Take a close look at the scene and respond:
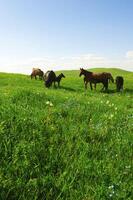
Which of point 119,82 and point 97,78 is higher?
point 97,78

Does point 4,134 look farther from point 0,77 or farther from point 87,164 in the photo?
point 0,77

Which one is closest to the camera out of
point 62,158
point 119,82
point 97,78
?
point 62,158

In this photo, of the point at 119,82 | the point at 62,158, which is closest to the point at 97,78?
the point at 119,82

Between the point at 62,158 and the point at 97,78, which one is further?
the point at 97,78

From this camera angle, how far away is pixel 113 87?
4691 centimetres

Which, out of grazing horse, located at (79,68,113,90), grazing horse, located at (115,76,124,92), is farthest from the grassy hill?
grazing horse, located at (115,76,124,92)

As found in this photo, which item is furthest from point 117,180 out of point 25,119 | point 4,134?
point 25,119

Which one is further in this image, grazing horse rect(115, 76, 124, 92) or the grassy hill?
grazing horse rect(115, 76, 124, 92)

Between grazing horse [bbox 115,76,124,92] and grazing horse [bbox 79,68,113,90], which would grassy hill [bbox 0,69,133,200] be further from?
grazing horse [bbox 115,76,124,92]

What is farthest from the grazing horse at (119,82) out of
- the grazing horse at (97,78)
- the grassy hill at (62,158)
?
the grassy hill at (62,158)

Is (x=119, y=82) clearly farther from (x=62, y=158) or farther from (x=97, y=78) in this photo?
(x=62, y=158)

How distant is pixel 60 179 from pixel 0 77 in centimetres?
4573

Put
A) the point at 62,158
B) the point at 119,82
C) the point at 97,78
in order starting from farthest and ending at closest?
the point at 97,78
the point at 119,82
the point at 62,158

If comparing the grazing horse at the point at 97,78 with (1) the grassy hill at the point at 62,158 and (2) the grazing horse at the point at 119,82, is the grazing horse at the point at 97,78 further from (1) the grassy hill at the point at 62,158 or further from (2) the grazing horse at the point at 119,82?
(1) the grassy hill at the point at 62,158
